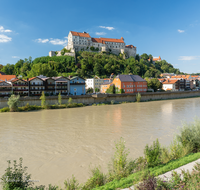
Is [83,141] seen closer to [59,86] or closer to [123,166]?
[123,166]

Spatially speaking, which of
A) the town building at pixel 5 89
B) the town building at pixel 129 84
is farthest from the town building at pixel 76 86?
the town building at pixel 5 89

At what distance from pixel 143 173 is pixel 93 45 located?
→ 92.9 m

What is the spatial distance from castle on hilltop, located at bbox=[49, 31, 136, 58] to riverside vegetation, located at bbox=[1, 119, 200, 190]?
76.4 m

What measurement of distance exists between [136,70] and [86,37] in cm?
3193

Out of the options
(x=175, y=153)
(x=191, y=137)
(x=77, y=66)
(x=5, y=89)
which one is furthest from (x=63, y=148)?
(x=77, y=66)

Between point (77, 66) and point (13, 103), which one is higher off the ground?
point (77, 66)

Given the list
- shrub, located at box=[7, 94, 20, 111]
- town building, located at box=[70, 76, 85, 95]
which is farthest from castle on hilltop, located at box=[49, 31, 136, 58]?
shrub, located at box=[7, 94, 20, 111]

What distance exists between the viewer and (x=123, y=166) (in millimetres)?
6426

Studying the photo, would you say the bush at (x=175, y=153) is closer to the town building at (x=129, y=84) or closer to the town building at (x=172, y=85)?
the town building at (x=129, y=84)

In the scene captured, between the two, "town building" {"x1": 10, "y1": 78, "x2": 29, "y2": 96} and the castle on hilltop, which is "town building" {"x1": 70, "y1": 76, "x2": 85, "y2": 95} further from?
the castle on hilltop

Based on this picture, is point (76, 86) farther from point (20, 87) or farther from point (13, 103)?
point (13, 103)

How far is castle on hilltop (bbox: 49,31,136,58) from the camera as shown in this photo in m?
86.3

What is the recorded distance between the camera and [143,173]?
522cm

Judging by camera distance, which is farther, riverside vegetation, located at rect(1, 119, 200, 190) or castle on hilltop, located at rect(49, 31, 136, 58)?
castle on hilltop, located at rect(49, 31, 136, 58)
